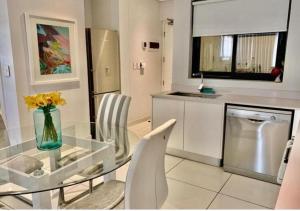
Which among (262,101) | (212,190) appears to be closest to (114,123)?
(212,190)

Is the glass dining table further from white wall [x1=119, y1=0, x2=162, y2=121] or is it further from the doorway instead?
the doorway

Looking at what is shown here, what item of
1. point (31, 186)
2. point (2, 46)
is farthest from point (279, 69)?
point (2, 46)

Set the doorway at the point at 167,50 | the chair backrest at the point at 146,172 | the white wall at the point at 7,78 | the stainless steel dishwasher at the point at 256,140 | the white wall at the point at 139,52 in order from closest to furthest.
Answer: the chair backrest at the point at 146,172 → the stainless steel dishwasher at the point at 256,140 → the white wall at the point at 7,78 → the white wall at the point at 139,52 → the doorway at the point at 167,50

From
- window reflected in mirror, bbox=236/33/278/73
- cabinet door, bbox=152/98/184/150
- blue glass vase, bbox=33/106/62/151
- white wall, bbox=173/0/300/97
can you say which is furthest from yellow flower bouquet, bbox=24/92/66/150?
window reflected in mirror, bbox=236/33/278/73

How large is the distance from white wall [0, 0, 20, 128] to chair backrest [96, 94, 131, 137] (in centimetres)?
115

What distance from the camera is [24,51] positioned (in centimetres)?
284

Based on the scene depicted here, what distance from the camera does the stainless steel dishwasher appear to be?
2.42 metres

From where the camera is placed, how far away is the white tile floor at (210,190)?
2.20m

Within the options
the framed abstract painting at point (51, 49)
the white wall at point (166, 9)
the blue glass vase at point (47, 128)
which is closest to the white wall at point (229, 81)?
the framed abstract painting at point (51, 49)

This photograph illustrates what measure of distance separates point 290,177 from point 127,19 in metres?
4.00

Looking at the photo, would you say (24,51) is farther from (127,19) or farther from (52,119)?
(127,19)

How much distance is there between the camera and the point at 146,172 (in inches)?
49.3

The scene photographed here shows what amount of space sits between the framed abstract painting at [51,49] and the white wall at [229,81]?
155 cm

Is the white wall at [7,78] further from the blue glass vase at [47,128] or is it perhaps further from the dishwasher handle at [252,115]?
the dishwasher handle at [252,115]
